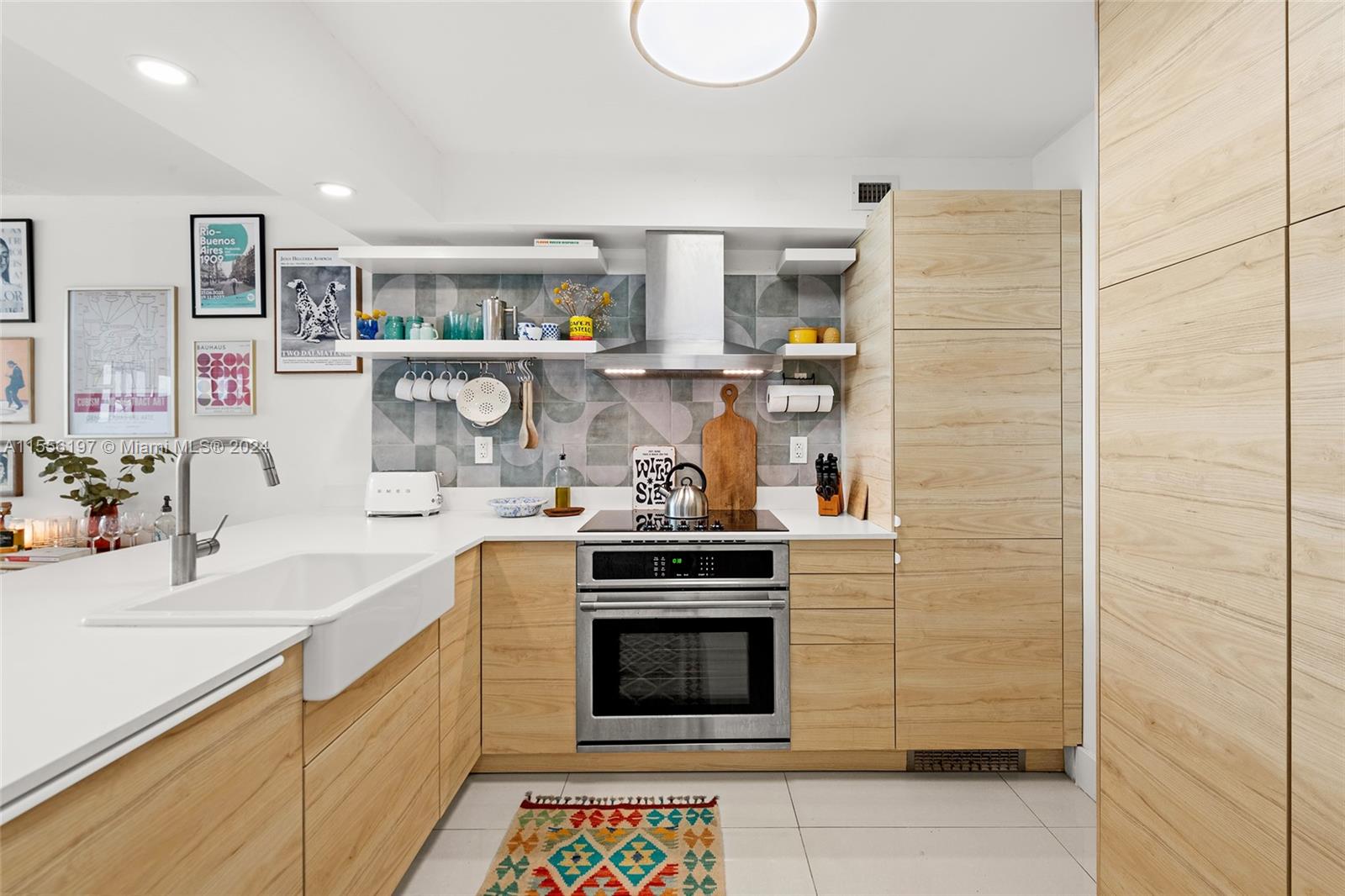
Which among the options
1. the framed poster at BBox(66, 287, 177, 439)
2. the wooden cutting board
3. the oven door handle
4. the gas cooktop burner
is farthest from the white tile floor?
the framed poster at BBox(66, 287, 177, 439)

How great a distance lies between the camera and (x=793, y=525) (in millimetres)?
2449

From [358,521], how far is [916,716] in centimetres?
236

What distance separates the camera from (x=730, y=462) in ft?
9.52

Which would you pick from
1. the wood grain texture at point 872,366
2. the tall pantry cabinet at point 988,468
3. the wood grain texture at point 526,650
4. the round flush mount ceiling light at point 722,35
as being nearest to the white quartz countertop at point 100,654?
the wood grain texture at point 526,650

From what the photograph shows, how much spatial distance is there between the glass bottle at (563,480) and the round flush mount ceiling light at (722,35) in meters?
1.77

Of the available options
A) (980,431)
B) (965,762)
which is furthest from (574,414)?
(965,762)

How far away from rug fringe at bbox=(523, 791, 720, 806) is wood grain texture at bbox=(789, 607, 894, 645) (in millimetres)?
627

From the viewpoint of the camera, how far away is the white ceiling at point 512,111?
153 centimetres

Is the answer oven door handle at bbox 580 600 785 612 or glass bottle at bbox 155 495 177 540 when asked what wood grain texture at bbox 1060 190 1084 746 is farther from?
glass bottle at bbox 155 495 177 540

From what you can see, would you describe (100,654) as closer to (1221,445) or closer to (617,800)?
(617,800)

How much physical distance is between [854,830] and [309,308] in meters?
3.10

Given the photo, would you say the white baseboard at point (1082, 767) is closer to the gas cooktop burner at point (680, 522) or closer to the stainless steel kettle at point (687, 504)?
the gas cooktop burner at point (680, 522)

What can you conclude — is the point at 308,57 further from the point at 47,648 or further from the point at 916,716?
the point at 916,716

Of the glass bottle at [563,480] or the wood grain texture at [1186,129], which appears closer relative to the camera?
the wood grain texture at [1186,129]
